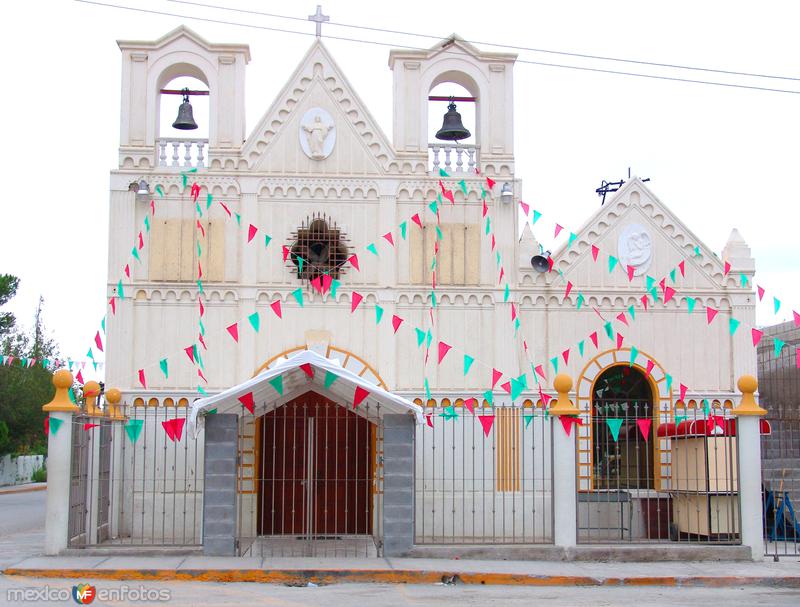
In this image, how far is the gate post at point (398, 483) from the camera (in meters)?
17.1

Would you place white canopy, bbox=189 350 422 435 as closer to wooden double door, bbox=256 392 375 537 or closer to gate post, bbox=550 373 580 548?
wooden double door, bbox=256 392 375 537

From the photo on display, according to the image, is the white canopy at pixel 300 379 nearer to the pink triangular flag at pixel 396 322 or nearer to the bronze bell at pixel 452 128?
the pink triangular flag at pixel 396 322

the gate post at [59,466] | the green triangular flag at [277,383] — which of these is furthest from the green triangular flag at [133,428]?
the green triangular flag at [277,383]

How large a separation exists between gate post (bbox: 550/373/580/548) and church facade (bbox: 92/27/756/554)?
2.83 metres

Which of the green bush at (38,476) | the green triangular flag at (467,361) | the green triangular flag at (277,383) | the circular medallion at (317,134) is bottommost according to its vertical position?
the green bush at (38,476)

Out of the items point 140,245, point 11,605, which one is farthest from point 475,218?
point 11,605

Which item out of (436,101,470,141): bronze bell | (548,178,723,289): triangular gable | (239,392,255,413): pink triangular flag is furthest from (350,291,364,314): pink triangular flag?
(239,392,255,413): pink triangular flag

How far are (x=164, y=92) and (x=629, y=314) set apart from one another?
34.5 feet

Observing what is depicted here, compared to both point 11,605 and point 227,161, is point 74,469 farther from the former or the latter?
point 227,161

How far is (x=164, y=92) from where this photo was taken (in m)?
22.0

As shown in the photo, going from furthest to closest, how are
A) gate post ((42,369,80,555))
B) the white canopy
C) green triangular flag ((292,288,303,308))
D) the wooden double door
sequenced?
green triangular flag ((292,288,303,308)) < the wooden double door < the white canopy < gate post ((42,369,80,555))

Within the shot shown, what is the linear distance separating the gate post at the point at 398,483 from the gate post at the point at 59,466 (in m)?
4.99

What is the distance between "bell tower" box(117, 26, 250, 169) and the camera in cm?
2123

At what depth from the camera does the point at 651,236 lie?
72.4 feet
